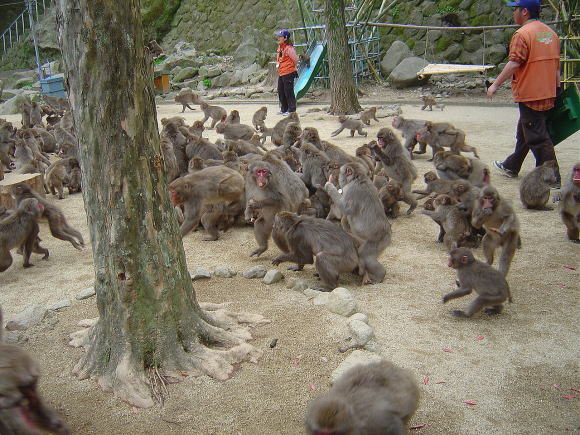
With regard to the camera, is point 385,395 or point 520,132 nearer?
point 385,395

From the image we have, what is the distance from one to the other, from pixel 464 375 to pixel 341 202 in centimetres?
284

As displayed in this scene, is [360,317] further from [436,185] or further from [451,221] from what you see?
[436,185]

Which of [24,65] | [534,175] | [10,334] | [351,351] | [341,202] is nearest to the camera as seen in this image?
[351,351]

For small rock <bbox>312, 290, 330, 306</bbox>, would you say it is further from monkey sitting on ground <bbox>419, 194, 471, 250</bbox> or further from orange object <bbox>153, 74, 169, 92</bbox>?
orange object <bbox>153, 74, 169, 92</bbox>

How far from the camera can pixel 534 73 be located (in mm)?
8547

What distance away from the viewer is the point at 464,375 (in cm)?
419

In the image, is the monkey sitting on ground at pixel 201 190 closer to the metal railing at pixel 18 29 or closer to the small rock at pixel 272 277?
the small rock at pixel 272 277

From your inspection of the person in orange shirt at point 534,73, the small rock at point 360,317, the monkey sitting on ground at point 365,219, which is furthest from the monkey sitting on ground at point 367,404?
the person in orange shirt at point 534,73

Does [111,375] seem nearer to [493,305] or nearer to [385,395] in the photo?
[385,395]

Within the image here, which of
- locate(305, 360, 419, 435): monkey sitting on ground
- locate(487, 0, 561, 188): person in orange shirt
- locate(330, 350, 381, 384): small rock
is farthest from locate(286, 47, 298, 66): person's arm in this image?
locate(305, 360, 419, 435): monkey sitting on ground

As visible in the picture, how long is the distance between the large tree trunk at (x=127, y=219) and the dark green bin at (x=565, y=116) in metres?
7.06

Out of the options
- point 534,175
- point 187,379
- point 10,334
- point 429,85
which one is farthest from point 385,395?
point 429,85

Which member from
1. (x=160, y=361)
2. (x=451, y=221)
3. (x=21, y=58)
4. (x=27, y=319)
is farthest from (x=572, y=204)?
(x=21, y=58)

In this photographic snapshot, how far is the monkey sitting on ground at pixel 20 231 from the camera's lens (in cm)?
662
